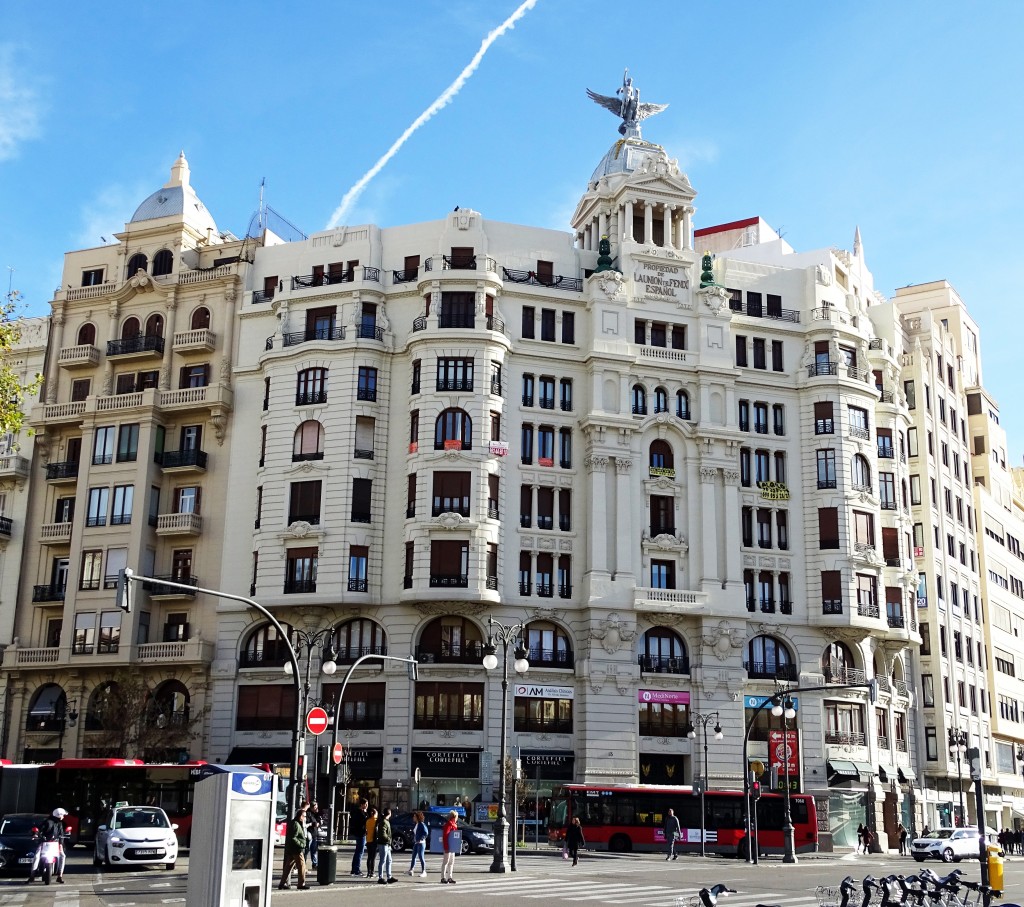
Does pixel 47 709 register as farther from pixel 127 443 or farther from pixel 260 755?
pixel 127 443

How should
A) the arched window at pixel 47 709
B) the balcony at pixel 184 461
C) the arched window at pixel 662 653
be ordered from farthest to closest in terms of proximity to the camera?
the balcony at pixel 184 461, the arched window at pixel 47 709, the arched window at pixel 662 653

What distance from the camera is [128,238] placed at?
66375mm

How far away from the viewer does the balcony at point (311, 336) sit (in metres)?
60.8

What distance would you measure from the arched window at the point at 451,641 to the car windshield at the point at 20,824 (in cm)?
2497

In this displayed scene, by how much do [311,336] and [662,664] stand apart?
23.6 metres

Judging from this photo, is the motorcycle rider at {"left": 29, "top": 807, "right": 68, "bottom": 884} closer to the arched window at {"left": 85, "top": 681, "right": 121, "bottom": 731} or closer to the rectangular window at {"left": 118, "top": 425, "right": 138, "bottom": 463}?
the arched window at {"left": 85, "top": 681, "right": 121, "bottom": 731}

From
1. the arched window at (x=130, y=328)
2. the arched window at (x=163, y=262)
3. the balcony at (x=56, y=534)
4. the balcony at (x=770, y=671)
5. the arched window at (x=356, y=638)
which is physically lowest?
the balcony at (x=770, y=671)

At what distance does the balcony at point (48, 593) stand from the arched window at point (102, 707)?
17.1ft

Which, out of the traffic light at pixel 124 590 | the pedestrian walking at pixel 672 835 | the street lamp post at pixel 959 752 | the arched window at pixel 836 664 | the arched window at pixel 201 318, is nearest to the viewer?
the traffic light at pixel 124 590

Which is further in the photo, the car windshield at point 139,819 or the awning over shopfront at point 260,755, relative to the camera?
the awning over shopfront at point 260,755

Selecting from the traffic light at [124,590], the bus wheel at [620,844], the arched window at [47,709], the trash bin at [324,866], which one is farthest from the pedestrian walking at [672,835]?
the arched window at [47,709]

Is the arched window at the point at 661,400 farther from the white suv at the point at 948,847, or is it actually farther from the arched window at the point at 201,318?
the arched window at the point at 201,318

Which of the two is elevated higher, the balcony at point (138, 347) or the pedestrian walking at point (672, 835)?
the balcony at point (138, 347)

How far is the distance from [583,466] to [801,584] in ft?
41.6
